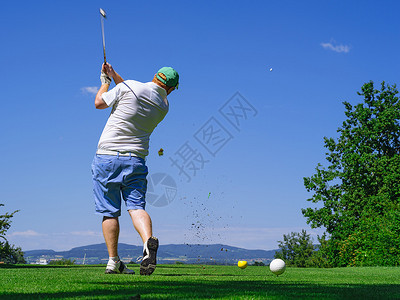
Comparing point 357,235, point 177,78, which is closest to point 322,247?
point 357,235

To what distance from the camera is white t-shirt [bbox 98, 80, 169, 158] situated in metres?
5.98

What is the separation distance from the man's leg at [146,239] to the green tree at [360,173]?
22457 millimetres

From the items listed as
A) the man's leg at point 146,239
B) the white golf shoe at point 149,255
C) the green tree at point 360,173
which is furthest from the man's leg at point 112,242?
the green tree at point 360,173

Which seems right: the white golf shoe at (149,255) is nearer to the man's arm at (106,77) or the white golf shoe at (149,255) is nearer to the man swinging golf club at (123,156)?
the man swinging golf club at (123,156)

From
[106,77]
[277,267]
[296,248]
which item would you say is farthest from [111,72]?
[296,248]

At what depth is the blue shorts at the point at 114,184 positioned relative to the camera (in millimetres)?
5840

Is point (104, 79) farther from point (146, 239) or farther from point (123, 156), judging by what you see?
point (146, 239)

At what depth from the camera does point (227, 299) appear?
10.3 feet

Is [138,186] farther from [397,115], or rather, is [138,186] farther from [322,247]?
[397,115]

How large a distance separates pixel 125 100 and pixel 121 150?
67 cm

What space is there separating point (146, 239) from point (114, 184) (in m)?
0.88

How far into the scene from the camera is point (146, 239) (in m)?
5.46

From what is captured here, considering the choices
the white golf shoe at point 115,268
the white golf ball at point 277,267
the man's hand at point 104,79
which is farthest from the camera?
the white golf ball at point 277,267

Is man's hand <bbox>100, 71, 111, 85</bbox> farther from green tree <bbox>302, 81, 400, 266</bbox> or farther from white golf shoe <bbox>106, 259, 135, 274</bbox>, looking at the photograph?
green tree <bbox>302, 81, 400, 266</bbox>
